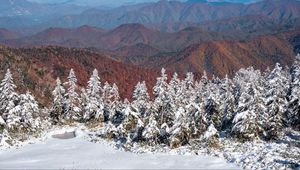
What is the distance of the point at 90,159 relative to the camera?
149 feet

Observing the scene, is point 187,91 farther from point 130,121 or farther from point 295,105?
point 295,105

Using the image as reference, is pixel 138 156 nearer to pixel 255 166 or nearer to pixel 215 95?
pixel 255 166

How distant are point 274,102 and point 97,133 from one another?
25051 millimetres

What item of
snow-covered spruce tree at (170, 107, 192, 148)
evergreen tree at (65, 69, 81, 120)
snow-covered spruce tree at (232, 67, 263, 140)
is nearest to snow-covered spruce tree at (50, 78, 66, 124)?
evergreen tree at (65, 69, 81, 120)

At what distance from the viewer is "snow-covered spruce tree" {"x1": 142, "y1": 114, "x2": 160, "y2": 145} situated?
50906 mm

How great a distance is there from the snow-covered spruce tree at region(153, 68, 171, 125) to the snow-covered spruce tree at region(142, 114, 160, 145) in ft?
18.8

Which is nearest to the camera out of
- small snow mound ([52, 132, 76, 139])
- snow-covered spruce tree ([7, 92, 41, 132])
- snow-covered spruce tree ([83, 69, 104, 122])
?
snow-covered spruce tree ([7, 92, 41, 132])

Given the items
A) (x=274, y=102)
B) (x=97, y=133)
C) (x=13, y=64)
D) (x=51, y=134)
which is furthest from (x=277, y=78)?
(x=13, y=64)

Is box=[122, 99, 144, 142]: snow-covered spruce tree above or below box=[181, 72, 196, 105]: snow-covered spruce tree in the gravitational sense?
below

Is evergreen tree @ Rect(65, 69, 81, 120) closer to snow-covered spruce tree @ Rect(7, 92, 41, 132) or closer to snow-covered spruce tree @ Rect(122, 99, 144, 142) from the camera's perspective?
snow-covered spruce tree @ Rect(7, 92, 41, 132)

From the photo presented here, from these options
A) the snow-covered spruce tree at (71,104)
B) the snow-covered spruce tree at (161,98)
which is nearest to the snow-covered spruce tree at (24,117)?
the snow-covered spruce tree at (71,104)

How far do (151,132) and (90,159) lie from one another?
880 cm

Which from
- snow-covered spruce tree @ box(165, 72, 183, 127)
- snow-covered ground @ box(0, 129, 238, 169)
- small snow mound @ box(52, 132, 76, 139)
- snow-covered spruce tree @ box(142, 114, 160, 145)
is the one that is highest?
snow-covered spruce tree @ box(165, 72, 183, 127)

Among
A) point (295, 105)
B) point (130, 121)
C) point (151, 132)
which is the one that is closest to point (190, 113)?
point (151, 132)
